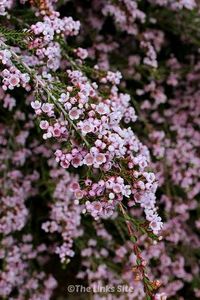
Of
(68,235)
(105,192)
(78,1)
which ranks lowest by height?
(105,192)

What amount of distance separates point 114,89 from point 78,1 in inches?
32.2

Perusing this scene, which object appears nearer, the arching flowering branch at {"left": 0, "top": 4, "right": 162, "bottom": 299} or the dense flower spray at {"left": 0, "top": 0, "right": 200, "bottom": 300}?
the arching flowering branch at {"left": 0, "top": 4, "right": 162, "bottom": 299}

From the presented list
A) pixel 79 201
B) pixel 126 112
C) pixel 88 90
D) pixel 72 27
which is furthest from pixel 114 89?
pixel 79 201

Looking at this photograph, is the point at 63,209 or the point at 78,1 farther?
the point at 78,1

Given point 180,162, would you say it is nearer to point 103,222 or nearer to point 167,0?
point 103,222

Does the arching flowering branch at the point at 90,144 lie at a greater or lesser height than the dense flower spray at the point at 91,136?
lesser

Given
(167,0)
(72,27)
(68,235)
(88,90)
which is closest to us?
(88,90)

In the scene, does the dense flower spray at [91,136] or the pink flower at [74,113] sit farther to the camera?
the dense flower spray at [91,136]

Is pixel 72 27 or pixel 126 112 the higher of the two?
pixel 72 27

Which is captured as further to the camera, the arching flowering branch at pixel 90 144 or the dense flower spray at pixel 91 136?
the dense flower spray at pixel 91 136

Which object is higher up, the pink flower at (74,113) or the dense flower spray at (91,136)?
the dense flower spray at (91,136)

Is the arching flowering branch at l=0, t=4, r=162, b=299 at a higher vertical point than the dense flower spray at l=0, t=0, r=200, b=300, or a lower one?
lower

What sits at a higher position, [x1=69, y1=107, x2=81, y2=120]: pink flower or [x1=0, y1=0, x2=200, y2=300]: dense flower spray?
[x1=0, y1=0, x2=200, y2=300]: dense flower spray

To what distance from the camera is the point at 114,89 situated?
63.4 inches
